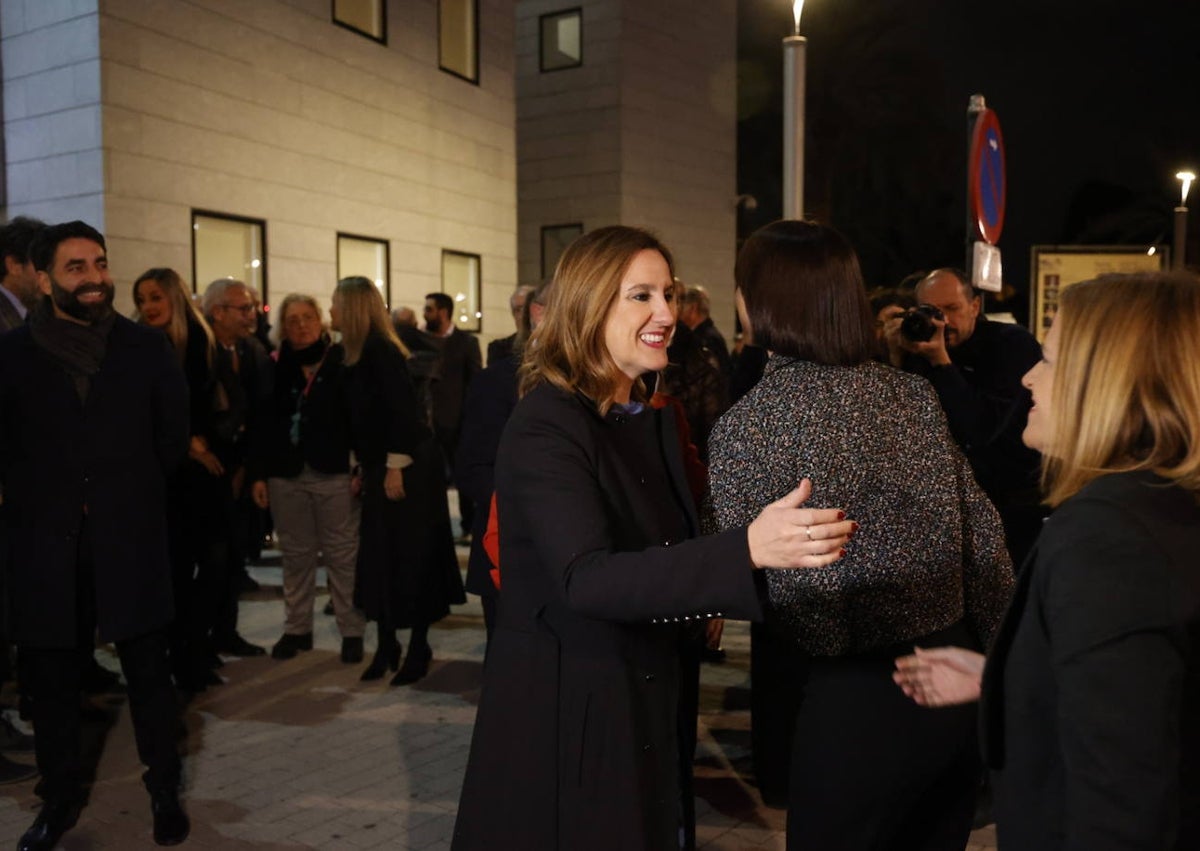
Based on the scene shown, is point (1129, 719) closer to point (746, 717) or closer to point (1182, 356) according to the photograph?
point (1182, 356)

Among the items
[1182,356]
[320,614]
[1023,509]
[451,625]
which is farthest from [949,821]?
[320,614]

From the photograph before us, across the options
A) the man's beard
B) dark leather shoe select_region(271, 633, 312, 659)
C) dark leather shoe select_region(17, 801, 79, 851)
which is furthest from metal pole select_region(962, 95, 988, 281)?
dark leather shoe select_region(17, 801, 79, 851)

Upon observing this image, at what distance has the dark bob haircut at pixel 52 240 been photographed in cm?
Answer: 418

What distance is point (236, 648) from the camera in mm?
6652

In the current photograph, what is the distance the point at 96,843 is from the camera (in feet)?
13.4

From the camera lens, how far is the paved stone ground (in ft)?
13.7

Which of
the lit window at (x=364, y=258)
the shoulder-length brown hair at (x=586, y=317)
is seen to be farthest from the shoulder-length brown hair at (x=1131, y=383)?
the lit window at (x=364, y=258)

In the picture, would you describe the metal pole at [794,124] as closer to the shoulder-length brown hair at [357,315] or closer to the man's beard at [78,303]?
the shoulder-length brown hair at [357,315]

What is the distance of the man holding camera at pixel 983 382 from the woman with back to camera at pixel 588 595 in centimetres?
165

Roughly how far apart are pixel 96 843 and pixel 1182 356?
13.5 ft

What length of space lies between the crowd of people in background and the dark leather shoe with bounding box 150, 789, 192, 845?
0.04 ft

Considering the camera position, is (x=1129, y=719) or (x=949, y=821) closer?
(x=1129, y=719)

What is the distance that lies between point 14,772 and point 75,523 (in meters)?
1.50

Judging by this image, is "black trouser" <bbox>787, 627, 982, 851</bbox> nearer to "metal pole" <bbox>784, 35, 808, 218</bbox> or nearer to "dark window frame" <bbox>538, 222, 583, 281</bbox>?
"metal pole" <bbox>784, 35, 808, 218</bbox>
